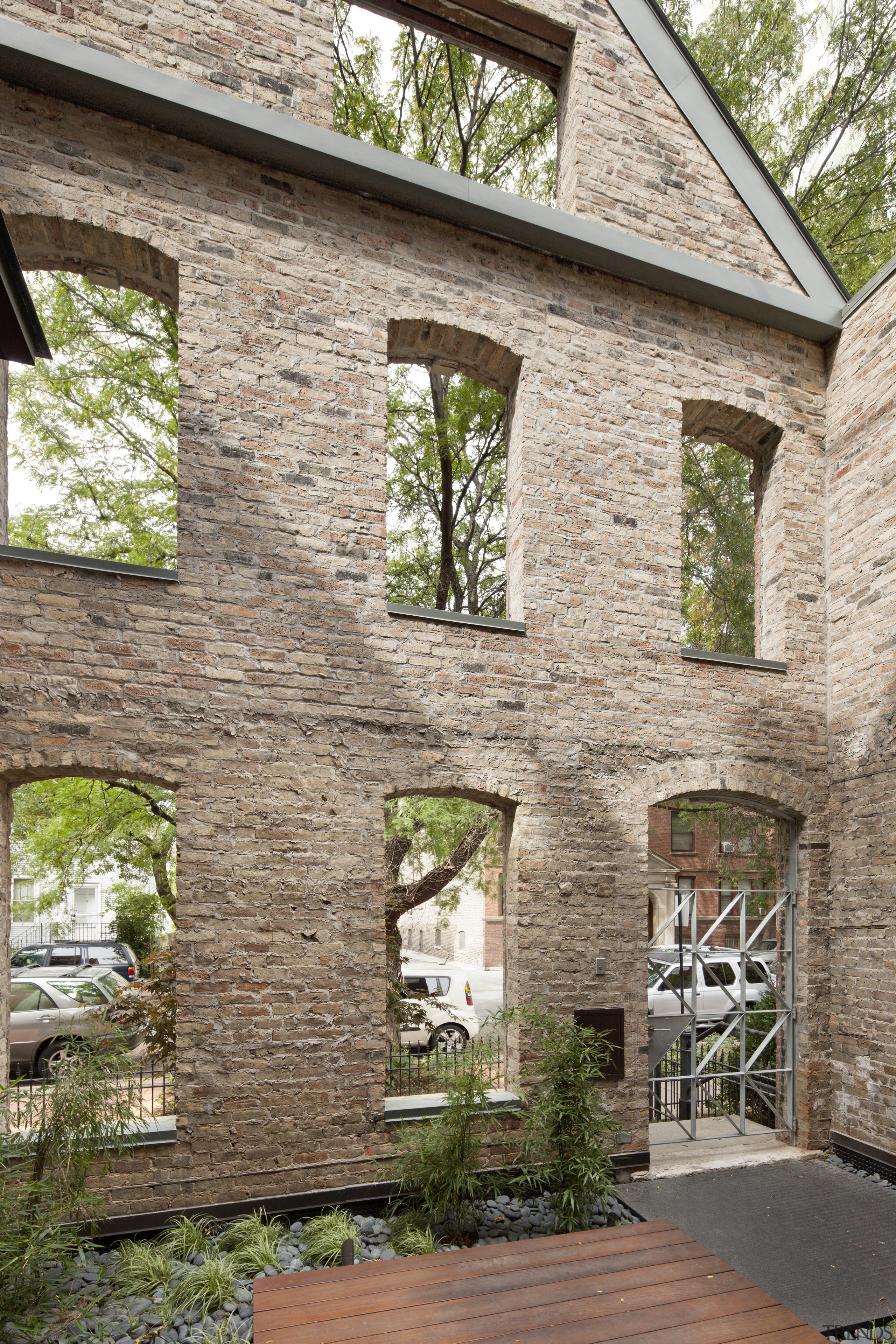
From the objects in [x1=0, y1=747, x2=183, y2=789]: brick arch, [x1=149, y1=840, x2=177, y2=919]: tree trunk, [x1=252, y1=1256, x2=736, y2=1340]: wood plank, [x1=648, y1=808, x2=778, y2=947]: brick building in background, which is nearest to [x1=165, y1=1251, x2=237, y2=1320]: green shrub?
[x1=252, y1=1256, x2=736, y2=1340]: wood plank

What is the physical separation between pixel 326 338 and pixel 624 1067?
18.8 feet

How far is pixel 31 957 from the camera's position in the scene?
45.3 ft

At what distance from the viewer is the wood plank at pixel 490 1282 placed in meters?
2.92

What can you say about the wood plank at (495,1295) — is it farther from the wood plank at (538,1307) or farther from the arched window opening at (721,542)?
the arched window opening at (721,542)

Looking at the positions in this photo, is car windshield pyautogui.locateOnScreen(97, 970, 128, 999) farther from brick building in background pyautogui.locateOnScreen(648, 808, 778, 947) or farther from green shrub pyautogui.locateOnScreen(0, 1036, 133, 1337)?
brick building in background pyautogui.locateOnScreen(648, 808, 778, 947)

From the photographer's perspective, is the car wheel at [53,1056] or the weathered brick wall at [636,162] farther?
the weathered brick wall at [636,162]

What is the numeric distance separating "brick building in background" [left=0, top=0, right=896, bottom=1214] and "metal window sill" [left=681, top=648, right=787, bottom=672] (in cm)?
10

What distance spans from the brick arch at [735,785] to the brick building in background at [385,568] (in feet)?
0.11

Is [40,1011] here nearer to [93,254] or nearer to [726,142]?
[93,254]

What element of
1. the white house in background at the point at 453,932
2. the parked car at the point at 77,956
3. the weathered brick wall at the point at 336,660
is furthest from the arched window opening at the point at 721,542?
the white house in background at the point at 453,932

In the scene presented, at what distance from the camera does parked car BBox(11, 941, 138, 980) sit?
44.5ft

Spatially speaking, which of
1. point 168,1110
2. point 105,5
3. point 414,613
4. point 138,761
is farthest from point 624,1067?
point 105,5

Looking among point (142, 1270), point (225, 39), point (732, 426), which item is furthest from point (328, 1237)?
point (225, 39)

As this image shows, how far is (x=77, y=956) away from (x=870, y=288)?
51.3ft
